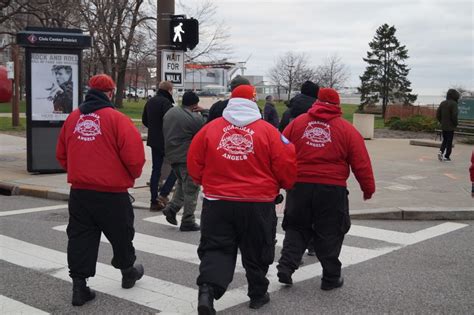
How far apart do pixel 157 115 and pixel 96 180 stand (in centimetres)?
413

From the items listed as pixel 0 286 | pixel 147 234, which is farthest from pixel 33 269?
pixel 147 234

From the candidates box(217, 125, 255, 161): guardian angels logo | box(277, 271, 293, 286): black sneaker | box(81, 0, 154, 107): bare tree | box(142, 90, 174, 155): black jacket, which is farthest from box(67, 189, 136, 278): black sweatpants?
box(81, 0, 154, 107): bare tree

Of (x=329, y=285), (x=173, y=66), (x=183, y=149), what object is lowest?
(x=329, y=285)

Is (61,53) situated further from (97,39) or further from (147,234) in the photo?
(97,39)

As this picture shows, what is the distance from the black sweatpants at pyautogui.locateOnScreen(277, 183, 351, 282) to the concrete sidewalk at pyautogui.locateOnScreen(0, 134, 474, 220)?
11.6ft

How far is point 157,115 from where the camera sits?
347 inches

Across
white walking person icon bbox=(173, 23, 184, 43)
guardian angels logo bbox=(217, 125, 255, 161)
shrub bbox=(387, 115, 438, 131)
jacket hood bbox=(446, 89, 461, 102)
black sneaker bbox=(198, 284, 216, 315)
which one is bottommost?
black sneaker bbox=(198, 284, 216, 315)

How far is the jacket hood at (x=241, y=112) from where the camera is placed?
4594mm

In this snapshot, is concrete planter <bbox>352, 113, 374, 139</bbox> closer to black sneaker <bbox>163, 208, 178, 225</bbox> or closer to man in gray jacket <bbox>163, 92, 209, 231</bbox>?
man in gray jacket <bbox>163, 92, 209, 231</bbox>

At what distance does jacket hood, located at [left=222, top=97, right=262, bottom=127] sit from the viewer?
15.1 ft

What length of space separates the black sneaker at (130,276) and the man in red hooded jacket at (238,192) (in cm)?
91

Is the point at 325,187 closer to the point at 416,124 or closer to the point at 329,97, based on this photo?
the point at 329,97

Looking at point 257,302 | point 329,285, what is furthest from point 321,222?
point 257,302

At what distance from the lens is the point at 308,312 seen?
4699 mm
